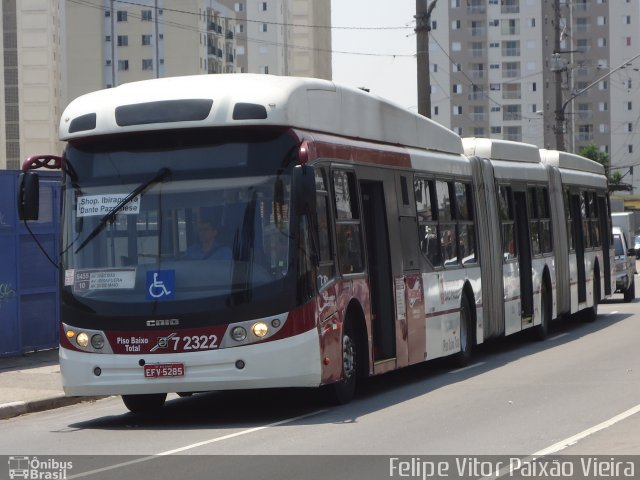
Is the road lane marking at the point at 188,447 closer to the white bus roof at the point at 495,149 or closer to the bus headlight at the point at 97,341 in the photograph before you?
the bus headlight at the point at 97,341

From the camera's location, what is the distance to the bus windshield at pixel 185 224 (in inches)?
489

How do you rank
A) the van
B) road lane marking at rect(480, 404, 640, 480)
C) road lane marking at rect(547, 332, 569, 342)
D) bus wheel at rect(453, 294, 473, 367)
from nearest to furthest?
road lane marking at rect(480, 404, 640, 480) → bus wheel at rect(453, 294, 473, 367) → road lane marking at rect(547, 332, 569, 342) → the van

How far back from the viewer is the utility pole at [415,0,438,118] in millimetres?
26984

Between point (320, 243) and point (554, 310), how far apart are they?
36.5 feet

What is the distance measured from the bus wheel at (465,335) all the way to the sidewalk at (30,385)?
187 inches

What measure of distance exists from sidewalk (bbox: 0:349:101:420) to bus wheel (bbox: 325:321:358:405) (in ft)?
12.3

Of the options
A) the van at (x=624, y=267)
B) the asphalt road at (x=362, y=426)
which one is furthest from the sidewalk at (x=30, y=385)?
the van at (x=624, y=267)

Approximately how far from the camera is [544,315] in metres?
22.8

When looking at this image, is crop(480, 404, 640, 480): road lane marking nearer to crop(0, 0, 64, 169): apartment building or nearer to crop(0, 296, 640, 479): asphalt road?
crop(0, 296, 640, 479): asphalt road

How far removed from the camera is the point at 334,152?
45.0 ft

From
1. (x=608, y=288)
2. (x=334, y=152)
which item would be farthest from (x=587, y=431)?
(x=608, y=288)

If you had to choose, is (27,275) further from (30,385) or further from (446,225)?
(446,225)
